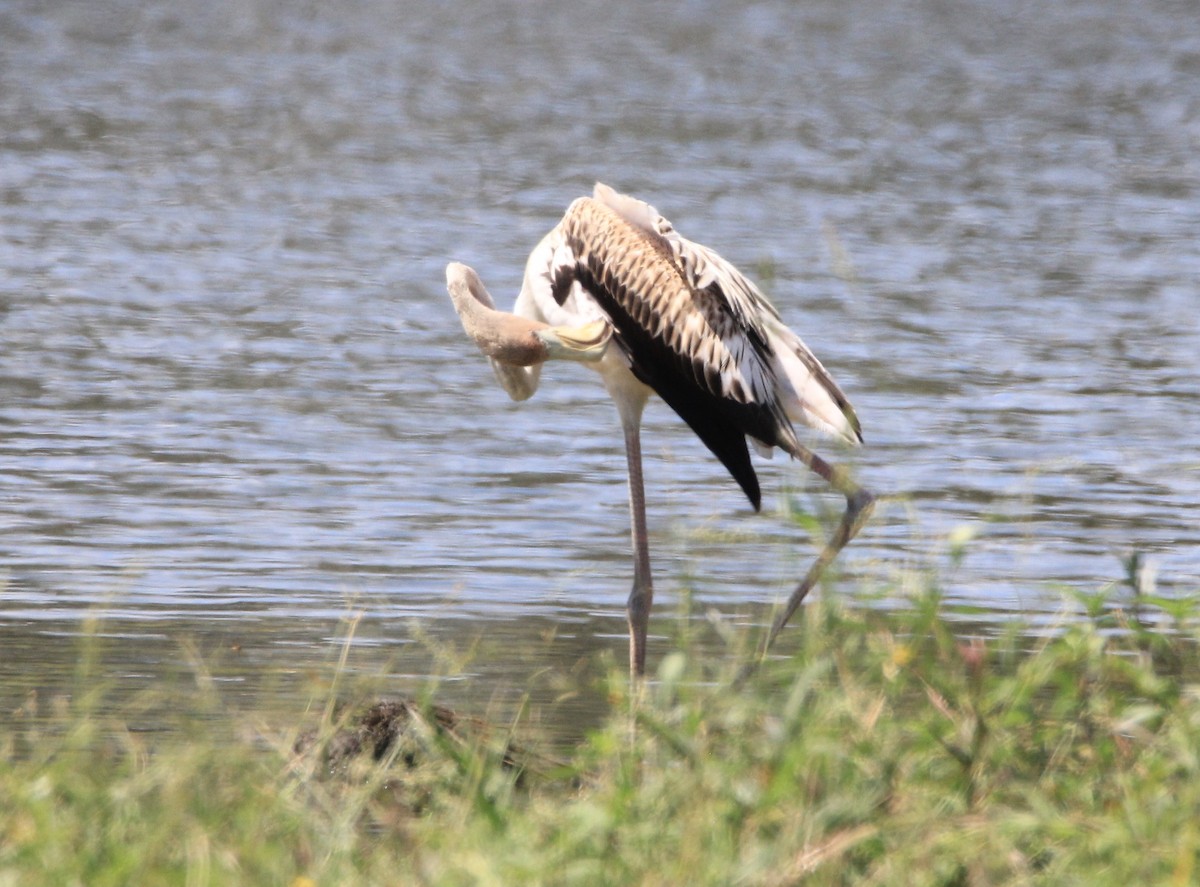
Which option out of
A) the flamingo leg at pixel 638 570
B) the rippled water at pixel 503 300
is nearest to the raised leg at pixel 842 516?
the rippled water at pixel 503 300

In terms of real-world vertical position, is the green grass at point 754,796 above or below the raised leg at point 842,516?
above

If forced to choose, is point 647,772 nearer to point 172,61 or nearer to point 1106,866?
point 1106,866

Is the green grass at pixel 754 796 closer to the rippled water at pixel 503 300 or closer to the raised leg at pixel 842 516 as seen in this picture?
the rippled water at pixel 503 300

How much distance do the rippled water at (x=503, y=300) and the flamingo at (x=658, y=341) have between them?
197mm

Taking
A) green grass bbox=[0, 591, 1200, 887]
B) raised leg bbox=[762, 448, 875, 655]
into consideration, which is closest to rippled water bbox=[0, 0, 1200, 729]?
raised leg bbox=[762, 448, 875, 655]

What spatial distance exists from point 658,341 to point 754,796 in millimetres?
2519

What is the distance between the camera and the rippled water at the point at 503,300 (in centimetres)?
666

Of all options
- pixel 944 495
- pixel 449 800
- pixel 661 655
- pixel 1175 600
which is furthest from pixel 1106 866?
pixel 944 495

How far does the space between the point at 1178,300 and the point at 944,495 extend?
4313 millimetres

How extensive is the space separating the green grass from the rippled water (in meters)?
0.31

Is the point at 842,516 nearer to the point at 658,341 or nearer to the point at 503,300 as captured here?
the point at 658,341

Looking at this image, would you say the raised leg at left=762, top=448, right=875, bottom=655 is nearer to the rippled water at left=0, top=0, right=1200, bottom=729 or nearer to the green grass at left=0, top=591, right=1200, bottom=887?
the rippled water at left=0, top=0, right=1200, bottom=729

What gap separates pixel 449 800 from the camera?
3.94 m

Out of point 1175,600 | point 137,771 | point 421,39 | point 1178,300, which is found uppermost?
point 1175,600
